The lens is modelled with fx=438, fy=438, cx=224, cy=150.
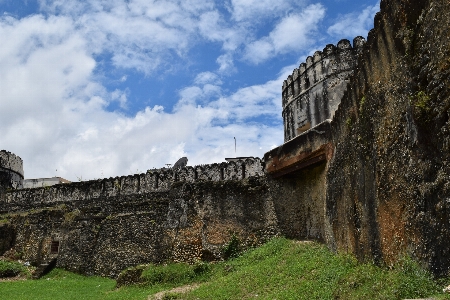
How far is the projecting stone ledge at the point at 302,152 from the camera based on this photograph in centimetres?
973

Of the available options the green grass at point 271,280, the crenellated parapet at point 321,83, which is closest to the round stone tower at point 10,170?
the green grass at point 271,280

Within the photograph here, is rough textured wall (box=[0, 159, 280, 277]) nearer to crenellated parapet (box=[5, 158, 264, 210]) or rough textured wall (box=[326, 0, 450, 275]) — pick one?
crenellated parapet (box=[5, 158, 264, 210])

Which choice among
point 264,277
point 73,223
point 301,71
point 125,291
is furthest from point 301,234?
point 301,71

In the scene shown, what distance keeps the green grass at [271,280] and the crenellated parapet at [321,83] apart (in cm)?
912

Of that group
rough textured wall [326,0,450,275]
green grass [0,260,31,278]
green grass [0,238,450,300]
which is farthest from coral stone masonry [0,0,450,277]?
green grass [0,260,31,278]

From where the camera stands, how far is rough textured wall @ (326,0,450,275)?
4.38 m

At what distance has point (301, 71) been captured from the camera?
20.8 meters

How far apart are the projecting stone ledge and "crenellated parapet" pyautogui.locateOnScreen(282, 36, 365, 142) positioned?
7.05 m

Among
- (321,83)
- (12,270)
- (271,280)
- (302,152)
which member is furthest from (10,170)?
(271,280)

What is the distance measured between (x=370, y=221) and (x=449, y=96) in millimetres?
2908

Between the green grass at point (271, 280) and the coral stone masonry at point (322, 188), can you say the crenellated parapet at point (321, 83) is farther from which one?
the green grass at point (271, 280)

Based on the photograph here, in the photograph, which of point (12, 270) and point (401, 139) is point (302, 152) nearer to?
point (401, 139)

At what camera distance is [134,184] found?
19.9 metres

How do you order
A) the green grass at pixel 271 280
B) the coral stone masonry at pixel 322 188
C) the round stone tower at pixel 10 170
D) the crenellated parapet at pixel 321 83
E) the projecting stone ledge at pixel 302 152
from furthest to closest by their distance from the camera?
the round stone tower at pixel 10 170 < the crenellated parapet at pixel 321 83 < the projecting stone ledge at pixel 302 152 < the green grass at pixel 271 280 < the coral stone masonry at pixel 322 188
